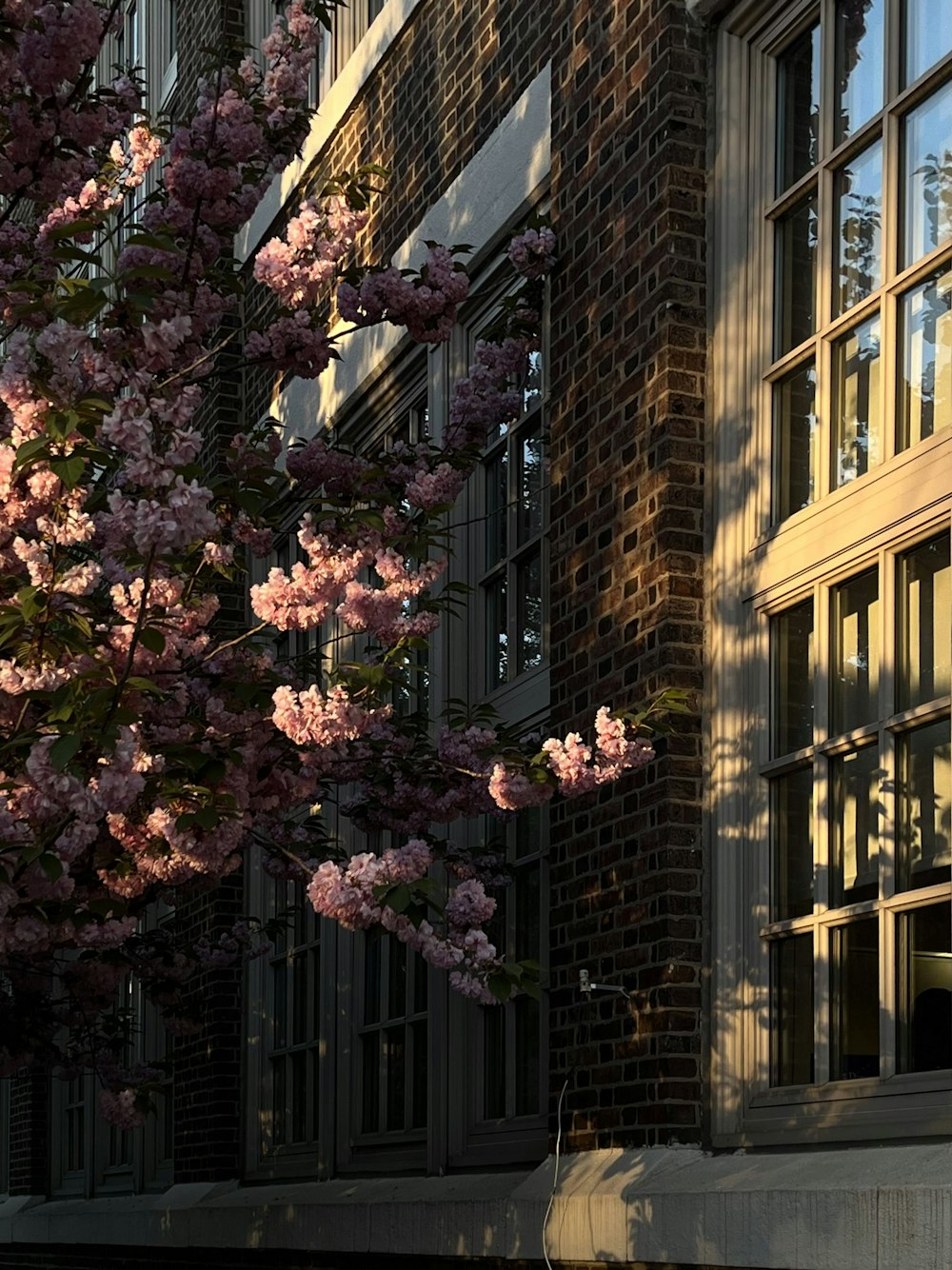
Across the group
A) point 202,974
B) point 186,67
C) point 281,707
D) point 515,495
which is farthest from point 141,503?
point 186,67

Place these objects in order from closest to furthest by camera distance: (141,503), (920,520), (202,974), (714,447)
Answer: (141,503), (920,520), (714,447), (202,974)

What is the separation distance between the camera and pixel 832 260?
587 centimetres

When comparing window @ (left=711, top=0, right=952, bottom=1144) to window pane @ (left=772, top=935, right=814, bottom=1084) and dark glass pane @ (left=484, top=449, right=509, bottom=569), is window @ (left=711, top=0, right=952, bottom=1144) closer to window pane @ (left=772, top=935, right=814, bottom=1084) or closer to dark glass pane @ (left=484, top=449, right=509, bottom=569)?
window pane @ (left=772, top=935, right=814, bottom=1084)

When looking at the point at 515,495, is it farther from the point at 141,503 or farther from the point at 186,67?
the point at 186,67

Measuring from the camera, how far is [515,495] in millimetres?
8203

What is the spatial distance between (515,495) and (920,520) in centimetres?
318

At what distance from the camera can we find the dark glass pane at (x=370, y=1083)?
9.41 metres

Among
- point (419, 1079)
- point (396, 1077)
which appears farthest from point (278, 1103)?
point (419, 1079)

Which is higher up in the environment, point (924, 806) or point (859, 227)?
point (859, 227)

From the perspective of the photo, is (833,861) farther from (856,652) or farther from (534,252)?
(534,252)

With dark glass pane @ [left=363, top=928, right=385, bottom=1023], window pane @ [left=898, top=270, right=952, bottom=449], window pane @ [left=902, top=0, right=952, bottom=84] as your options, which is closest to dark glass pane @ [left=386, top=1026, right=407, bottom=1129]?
dark glass pane @ [left=363, top=928, right=385, bottom=1023]

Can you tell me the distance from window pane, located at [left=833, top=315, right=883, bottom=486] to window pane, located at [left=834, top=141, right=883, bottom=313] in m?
0.13

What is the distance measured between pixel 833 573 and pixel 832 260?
93 centimetres

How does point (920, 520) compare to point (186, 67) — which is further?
point (186, 67)
